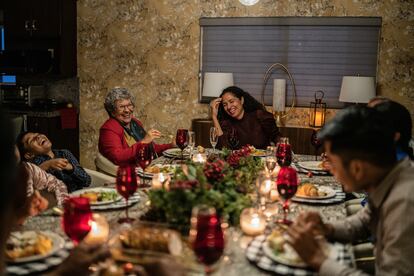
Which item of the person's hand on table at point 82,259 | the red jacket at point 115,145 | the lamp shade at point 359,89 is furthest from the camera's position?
the lamp shade at point 359,89

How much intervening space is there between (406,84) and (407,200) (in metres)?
3.74

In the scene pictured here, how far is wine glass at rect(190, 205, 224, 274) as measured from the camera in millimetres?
1199

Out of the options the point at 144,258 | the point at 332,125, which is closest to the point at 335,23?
the point at 332,125

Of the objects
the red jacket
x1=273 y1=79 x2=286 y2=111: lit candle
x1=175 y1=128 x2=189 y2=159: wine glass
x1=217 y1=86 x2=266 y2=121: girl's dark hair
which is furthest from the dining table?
x1=273 y1=79 x2=286 y2=111: lit candle

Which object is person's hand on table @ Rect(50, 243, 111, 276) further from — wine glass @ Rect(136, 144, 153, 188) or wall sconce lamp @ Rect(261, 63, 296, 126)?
wall sconce lamp @ Rect(261, 63, 296, 126)

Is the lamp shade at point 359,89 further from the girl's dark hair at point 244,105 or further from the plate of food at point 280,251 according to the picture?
the plate of food at point 280,251

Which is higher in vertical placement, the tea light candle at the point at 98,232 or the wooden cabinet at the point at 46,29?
the wooden cabinet at the point at 46,29

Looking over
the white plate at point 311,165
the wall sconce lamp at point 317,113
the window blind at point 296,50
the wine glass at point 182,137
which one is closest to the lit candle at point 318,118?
the wall sconce lamp at point 317,113

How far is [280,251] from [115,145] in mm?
2142

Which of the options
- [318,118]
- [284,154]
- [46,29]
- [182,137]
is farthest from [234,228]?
[46,29]

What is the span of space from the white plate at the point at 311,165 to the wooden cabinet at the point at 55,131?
3.25 m

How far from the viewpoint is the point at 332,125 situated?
140cm

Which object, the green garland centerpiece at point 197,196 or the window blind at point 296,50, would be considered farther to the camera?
the window blind at point 296,50

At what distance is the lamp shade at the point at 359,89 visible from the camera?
14.6 ft
